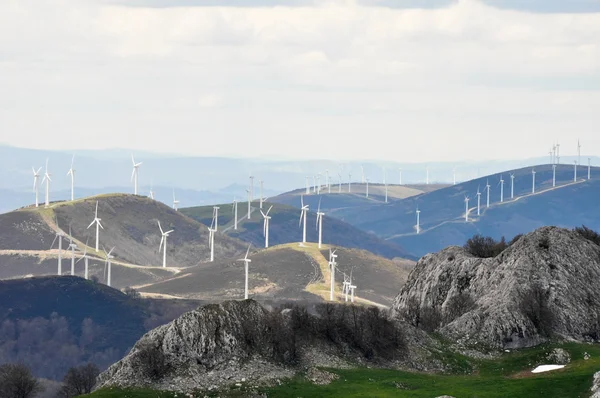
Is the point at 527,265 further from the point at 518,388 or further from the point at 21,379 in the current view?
the point at 21,379

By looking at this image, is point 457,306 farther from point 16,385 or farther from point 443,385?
point 16,385

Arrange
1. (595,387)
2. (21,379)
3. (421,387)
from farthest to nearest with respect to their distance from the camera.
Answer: (21,379) < (421,387) < (595,387)

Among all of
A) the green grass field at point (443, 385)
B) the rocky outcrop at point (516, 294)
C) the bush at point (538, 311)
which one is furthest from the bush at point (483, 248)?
the green grass field at point (443, 385)

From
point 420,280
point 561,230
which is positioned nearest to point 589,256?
point 561,230

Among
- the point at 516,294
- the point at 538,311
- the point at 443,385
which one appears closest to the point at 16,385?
the point at 443,385

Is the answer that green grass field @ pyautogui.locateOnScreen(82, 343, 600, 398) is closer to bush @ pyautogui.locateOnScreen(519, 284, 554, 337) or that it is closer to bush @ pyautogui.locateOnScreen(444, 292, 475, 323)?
bush @ pyautogui.locateOnScreen(519, 284, 554, 337)

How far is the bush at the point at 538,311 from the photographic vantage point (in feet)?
476

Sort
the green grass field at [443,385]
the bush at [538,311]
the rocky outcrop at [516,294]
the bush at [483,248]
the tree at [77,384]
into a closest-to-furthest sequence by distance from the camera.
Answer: the green grass field at [443,385] < the rocky outcrop at [516,294] < the bush at [538,311] < the tree at [77,384] < the bush at [483,248]

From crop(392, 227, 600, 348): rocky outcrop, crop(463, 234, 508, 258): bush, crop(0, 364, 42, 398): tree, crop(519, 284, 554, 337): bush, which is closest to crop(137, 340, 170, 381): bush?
crop(0, 364, 42, 398): tree

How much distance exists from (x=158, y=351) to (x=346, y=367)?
17.7m

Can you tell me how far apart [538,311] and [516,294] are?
4.23 meters

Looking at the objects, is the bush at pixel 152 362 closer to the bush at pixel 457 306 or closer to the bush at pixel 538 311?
the bush at pixel 538 311

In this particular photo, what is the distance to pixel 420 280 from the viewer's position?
17762 centimetres

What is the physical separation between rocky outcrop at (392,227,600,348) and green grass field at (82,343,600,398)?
13957 millimetres
